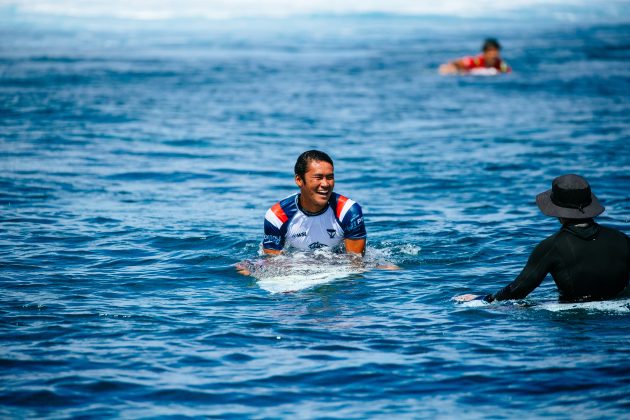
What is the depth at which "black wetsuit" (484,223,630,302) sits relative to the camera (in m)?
7.52

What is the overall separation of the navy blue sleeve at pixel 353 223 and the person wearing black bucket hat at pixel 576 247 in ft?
8.32

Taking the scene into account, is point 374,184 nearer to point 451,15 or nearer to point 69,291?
point 69,291

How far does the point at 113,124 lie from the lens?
22.7 m

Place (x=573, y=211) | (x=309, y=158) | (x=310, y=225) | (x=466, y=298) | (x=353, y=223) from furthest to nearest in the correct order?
(x=310, y=225) < (x=353, y=223) < (x=309, y=158) < (x=466, y=298) < (x=573, y=211)

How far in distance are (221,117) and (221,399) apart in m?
18.4

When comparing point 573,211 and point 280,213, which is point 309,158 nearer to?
point 280,213

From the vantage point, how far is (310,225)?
10000 mm

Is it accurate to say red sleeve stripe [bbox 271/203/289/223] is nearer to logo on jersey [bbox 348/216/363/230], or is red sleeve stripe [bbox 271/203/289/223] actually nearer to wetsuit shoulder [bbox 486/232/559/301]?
logo on jersey [bbox 348/216/363/230]

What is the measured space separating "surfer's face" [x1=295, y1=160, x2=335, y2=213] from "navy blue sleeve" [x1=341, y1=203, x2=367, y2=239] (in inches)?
12.6

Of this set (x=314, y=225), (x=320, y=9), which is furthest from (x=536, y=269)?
(x=320, y=9)

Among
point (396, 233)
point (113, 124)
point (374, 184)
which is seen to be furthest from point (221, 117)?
point (396, 233)

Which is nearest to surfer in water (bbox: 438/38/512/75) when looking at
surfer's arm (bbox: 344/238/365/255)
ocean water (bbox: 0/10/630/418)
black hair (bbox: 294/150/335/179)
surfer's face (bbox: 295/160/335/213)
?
ocean water (bbox: 0/10/630/418)

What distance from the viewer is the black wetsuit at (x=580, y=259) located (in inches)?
296

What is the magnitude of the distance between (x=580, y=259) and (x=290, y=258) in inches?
136
